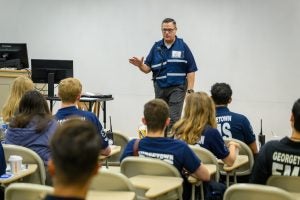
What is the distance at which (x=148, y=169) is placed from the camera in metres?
2.95

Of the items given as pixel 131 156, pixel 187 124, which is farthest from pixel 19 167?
pixel 187 124

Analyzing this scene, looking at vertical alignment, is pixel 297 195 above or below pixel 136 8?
below

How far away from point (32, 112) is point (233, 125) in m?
1.73

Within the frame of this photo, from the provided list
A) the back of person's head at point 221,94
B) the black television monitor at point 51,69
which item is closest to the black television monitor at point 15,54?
the black television monitor at point 51,69

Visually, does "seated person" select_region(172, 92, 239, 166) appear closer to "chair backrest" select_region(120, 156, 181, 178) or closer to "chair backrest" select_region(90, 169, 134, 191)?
"chair backrest" select_region(120, 156, 181, 178)

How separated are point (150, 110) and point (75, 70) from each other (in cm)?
593

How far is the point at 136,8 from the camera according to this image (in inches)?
327

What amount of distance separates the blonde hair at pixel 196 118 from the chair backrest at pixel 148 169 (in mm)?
714

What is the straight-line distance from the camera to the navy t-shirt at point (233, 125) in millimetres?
4199

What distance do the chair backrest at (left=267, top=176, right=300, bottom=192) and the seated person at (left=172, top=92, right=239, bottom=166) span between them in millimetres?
742

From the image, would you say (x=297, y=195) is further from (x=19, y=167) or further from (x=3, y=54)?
(x=3, y=54)

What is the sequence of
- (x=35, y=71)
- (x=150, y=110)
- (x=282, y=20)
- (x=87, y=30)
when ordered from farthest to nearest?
(x=87, y=30)
(x=282, y=20)
(x=35, y=71)
(x=150, y=110)

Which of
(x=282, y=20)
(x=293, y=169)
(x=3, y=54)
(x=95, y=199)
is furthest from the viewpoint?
(x=3, y=54)

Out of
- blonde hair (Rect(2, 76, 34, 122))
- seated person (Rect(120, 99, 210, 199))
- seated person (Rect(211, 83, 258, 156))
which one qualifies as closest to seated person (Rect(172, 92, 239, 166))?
seated person (Rect(120, 99, 210, 199))
